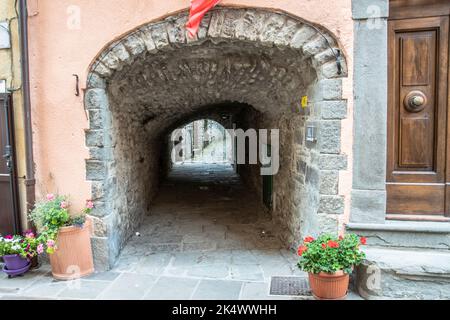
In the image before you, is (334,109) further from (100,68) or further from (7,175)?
(7,175)

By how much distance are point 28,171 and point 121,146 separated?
107 centimetres

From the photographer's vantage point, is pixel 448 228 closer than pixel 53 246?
Yes

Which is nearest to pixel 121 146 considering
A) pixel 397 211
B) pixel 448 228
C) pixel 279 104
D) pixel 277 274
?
pixel 279 104

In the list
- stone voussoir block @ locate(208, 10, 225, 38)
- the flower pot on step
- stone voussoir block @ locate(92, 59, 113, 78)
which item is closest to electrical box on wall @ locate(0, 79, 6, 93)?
stone voussoir block @ locate(92, 59, 113, 78)

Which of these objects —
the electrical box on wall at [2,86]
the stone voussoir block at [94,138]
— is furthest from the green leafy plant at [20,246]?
the electrical box on wall at [2,86]

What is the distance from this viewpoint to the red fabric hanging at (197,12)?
306cm

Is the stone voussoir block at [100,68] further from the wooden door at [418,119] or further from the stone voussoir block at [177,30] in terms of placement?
the wooden door at [418,119]

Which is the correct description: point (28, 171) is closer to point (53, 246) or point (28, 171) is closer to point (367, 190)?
point (53, 246)

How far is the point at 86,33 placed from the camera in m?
3.37

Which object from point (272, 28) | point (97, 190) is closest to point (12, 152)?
point (97, 190)

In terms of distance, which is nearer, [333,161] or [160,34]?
[333,161]

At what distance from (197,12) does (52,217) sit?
2.34 meters

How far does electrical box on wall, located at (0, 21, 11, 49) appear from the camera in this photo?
11.8 ft

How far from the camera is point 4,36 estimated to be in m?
3.60
